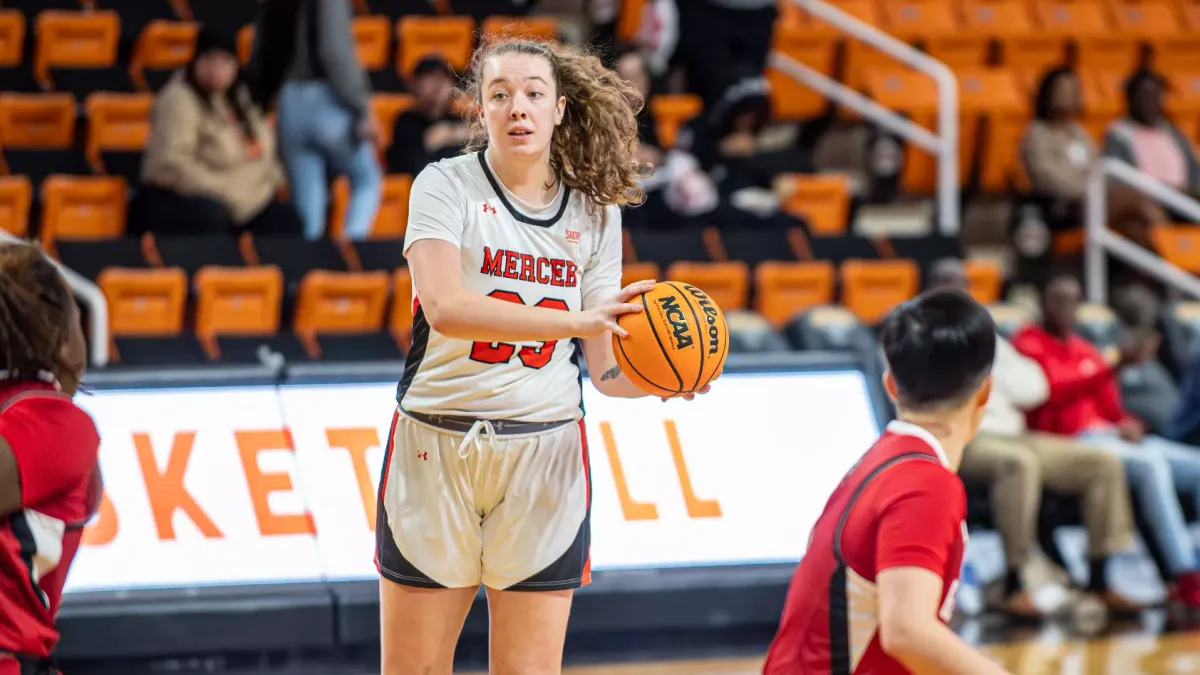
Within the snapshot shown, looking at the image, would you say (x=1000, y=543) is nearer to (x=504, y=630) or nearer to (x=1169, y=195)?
(x=1169, y=195)

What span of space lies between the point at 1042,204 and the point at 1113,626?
423 centimetres

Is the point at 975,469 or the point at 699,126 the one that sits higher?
the point at 699,126

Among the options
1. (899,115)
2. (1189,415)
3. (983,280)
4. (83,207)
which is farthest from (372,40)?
(1189,415)

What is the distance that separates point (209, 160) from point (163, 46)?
182cm

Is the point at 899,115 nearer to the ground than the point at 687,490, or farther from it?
farther from it

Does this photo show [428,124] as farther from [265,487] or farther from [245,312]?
[265,487]

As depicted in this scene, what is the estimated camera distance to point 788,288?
8461 millimetres

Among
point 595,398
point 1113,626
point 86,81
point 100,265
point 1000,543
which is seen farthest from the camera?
point 86,81

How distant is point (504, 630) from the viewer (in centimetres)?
326

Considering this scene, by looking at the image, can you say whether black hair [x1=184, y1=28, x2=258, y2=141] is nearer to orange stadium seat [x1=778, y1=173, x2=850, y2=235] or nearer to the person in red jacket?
orange stadium seat [x1=778, y1=173, x2=850, y2=235]

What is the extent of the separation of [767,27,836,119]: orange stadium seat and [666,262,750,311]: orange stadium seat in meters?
2.74

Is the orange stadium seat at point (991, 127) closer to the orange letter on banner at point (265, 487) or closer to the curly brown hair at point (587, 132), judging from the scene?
the orange letter on banner at point (265, 487)

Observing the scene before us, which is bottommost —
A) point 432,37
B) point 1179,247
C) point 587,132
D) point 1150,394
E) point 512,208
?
point 1150,394

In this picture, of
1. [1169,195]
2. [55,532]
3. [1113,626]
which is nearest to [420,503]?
[55,532]
